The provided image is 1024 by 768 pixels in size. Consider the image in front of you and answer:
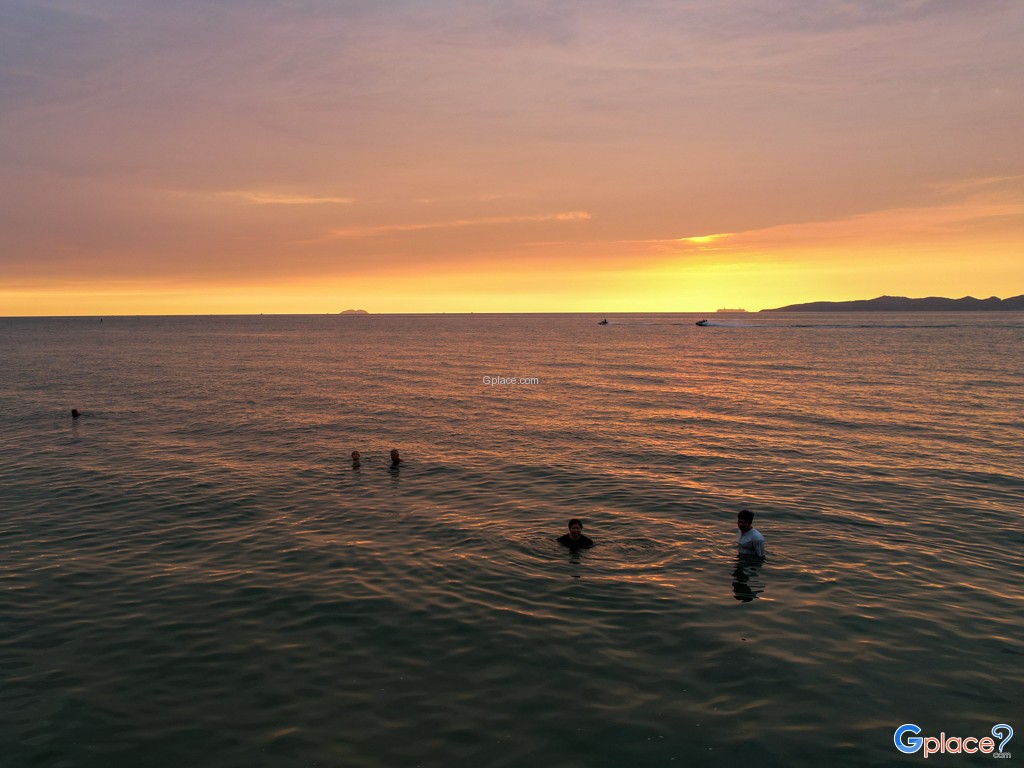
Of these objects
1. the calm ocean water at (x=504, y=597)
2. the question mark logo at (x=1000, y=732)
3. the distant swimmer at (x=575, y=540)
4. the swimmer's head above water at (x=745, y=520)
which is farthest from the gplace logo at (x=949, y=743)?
the distant swimmer at (x=575, y=540)

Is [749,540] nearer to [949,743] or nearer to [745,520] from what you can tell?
[745,520]

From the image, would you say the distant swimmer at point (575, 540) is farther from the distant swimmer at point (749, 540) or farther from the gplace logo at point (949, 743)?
the gplace logo at point (949, 743)

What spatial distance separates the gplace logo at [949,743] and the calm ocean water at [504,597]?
8.4 inches

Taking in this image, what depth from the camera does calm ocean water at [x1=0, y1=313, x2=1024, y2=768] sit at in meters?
12.8

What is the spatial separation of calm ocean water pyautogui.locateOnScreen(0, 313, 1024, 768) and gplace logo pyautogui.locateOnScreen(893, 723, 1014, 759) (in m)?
0.21

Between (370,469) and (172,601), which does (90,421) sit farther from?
(172,601)

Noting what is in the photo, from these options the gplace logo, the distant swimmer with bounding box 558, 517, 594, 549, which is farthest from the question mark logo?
the distant swimmer with bounding box 558, 517, 594, 549

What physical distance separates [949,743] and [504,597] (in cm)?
1106

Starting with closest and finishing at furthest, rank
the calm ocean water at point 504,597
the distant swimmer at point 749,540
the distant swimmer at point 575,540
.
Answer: the calm ocean water at point 504,597
the distant swimmer at point 749,540
the distant swimmer at point 575,540

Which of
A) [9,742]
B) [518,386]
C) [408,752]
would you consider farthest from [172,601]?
[518,386]

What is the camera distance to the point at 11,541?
23547 mm

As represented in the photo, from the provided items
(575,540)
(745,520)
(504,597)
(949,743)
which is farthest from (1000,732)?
(575,540)

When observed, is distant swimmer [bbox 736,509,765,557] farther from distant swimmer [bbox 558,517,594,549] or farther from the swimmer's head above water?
distant swimmer [bbox 558,517,594,549]

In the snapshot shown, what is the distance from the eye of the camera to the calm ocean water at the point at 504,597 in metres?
12.8
